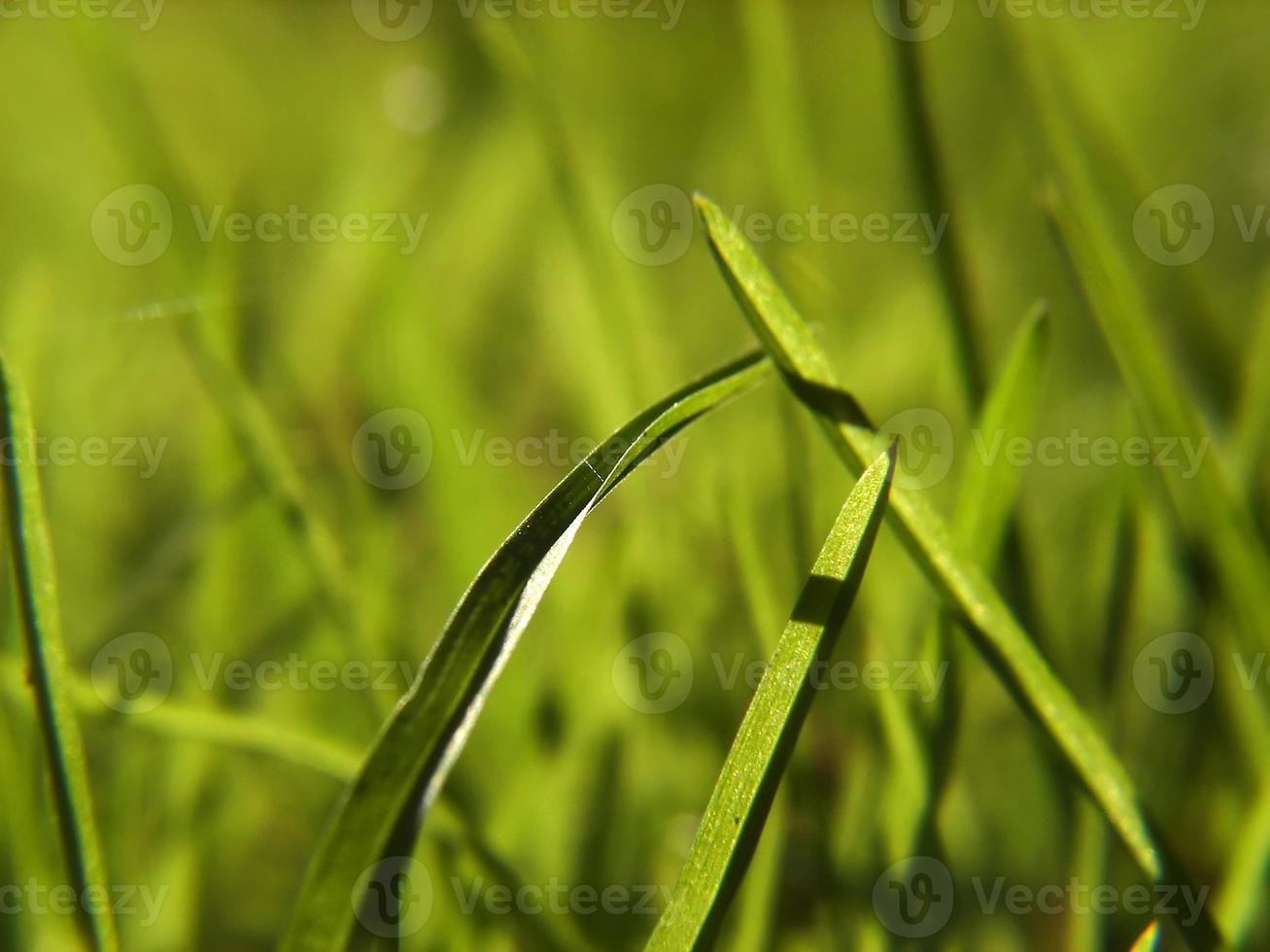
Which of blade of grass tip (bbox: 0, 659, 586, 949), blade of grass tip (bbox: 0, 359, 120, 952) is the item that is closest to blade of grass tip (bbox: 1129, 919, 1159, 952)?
blade of grass tip (bbox: 0, 659, 586, 949)

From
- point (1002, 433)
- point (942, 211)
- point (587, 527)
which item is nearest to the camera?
point (1002, 433)

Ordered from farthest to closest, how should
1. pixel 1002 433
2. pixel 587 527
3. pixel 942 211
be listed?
pixel 587 527
pixel 942 211
pixel 1002 433

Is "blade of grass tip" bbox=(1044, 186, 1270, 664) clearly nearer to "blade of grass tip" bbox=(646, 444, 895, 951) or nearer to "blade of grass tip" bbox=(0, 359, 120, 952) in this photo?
"blade of grass tip" bbox=(646, 444, 895, 951)

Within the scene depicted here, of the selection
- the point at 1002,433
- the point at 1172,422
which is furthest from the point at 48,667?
the point at 1172,422

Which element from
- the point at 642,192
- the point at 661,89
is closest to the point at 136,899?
the point at 642,192

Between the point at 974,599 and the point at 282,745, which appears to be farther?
the point at 282,745

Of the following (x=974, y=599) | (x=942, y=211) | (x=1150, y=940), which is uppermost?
(x=942, y=211)

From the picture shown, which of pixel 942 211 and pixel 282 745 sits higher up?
pixel 942 211

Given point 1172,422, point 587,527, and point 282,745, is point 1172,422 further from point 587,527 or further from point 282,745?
point 587,527
